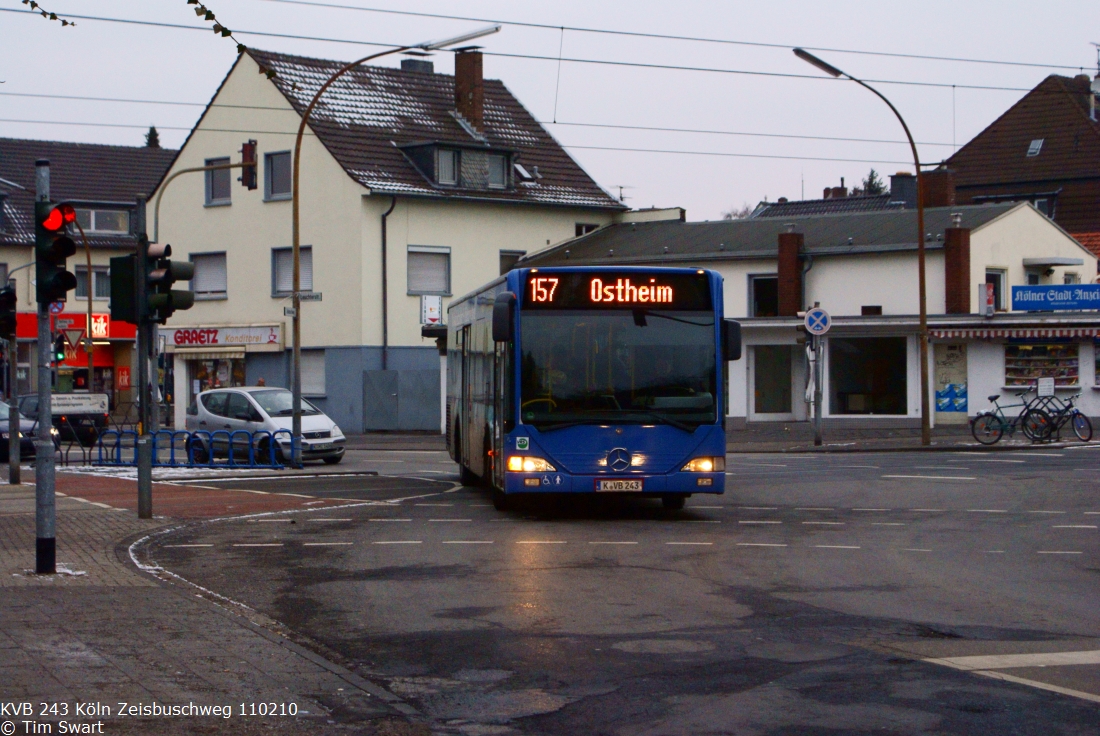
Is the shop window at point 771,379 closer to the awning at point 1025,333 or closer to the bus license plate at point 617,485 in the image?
the awning at point 1025,333

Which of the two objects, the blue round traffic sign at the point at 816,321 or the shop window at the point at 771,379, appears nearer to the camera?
the blue round traffic sign at the point at 816,321

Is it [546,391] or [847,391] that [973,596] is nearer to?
[546,391]

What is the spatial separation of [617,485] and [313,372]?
32282 millimetres

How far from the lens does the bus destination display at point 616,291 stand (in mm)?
16547

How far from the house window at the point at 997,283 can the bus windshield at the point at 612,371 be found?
90.1 feet

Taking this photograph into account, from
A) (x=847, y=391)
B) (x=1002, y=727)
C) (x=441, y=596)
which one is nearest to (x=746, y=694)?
(x=1002, y=727)

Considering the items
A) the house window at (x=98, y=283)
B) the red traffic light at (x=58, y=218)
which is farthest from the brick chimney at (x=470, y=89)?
the red traffic light at (x=58, y=218)

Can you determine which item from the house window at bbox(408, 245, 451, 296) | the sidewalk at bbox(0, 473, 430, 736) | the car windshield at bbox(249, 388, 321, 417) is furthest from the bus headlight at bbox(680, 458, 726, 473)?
the house window at bbox(408, 245, 451, 296)

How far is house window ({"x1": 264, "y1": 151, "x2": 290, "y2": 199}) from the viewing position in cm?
4791

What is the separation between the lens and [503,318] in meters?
16.0

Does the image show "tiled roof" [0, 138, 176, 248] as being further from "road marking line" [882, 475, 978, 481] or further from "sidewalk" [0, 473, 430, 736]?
"sidewalk" [0, 473, 430, 736]

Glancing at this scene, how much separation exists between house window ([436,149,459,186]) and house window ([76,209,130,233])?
2436cm

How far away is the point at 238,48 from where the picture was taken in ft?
27.4

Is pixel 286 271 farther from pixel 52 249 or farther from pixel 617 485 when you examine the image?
pixel 52 249
